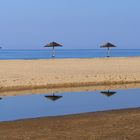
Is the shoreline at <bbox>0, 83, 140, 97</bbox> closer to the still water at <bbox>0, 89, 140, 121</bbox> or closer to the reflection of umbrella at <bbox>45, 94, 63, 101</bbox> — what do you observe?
the still water at <bbox>0, 89, 140, 121</bbox>

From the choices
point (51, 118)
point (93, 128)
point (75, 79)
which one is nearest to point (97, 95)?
point (75, 79)

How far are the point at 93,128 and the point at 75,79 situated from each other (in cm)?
1494

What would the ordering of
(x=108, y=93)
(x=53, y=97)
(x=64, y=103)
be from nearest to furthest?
(x=64, y=103) < (x=53, y=97) < (x=108, y=93)

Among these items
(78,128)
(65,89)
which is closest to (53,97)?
(65,89)

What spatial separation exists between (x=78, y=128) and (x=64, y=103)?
7.16 metres

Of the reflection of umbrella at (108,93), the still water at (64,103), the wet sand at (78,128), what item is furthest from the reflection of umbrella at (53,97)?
the wet sand at (78,128)

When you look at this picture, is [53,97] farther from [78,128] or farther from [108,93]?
[78,128]

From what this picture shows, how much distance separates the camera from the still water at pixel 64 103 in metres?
16.8

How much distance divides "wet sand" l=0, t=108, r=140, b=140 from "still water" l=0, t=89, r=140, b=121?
2095mm

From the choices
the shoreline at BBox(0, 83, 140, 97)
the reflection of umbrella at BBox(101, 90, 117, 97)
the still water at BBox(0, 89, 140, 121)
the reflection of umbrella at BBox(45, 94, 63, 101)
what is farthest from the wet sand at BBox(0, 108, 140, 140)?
the shoreline at BBox(0, 83, 140, 97)

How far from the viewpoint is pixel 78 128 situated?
1218 centimetres

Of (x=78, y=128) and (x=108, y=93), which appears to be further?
(x=108, y=93)

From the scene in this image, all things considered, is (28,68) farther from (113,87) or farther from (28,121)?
(28,121)

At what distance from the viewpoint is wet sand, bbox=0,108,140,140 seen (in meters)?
10.9
